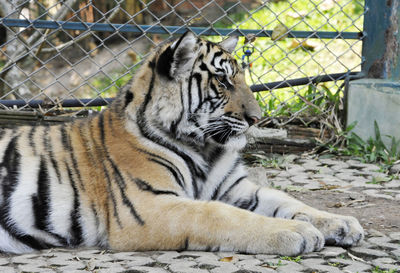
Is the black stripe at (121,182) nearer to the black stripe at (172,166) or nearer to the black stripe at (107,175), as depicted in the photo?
the black stripe at (107,175)

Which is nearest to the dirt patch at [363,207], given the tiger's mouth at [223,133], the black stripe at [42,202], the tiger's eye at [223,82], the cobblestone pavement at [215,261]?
the cobblestone pavement at [215,261]

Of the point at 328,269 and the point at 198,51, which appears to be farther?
the point at 198,51

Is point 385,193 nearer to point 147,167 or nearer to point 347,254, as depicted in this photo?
point 347,254

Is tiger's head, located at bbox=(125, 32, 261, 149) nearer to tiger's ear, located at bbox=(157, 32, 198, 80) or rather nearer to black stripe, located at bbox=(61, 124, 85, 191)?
tiger's ear, located at bbox=(157, 32, 198, 80)

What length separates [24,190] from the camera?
3.59 m

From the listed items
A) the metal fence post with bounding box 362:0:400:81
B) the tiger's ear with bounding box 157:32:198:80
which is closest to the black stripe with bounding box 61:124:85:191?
the tiger's ear with bounding box 157:32:198:80

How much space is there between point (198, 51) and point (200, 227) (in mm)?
1011

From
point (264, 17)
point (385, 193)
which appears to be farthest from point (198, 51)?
point (264, 17)

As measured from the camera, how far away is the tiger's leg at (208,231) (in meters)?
Answer: 3.17

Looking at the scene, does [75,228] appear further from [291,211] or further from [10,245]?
[291,211]

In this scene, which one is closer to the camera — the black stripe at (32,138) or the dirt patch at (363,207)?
the black stripe at (32,138)

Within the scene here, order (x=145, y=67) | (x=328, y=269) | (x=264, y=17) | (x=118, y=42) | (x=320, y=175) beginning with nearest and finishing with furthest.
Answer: (x=328, y=269), (x=145, y=67), (x=320, y=175), (x=264, y=17), (x=118, y=42)

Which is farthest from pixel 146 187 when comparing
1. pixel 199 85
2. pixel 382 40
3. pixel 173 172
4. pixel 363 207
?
pixel 382 40

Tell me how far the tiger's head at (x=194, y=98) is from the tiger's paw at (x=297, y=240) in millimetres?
714
